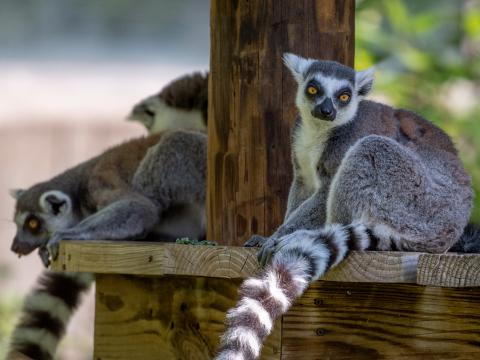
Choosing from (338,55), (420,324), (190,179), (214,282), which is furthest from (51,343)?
(420,324)

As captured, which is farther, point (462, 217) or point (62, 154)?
point (62, 154)

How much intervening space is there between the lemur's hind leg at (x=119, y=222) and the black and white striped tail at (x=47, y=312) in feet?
1.19

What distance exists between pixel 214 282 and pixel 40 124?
9538mm

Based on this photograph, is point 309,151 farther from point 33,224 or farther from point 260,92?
point 33,224

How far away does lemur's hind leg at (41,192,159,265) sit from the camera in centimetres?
622

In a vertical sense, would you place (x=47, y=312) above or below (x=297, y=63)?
below

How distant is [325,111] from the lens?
4488 mm

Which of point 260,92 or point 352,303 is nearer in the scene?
point 352,303

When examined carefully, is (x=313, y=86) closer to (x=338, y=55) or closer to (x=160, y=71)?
(x=338, y=55)

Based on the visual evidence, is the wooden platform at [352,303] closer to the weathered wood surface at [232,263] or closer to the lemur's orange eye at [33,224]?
the weathered wood surface at [232,263]

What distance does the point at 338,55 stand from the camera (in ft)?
16.7

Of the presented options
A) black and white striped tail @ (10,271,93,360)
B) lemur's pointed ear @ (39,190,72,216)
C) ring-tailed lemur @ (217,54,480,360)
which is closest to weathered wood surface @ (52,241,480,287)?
ring-tailed lemur @ (217,54,480,360)

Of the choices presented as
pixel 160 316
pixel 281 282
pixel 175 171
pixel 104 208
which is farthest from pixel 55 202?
pixel 281 282

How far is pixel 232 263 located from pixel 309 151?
35.0 inches
